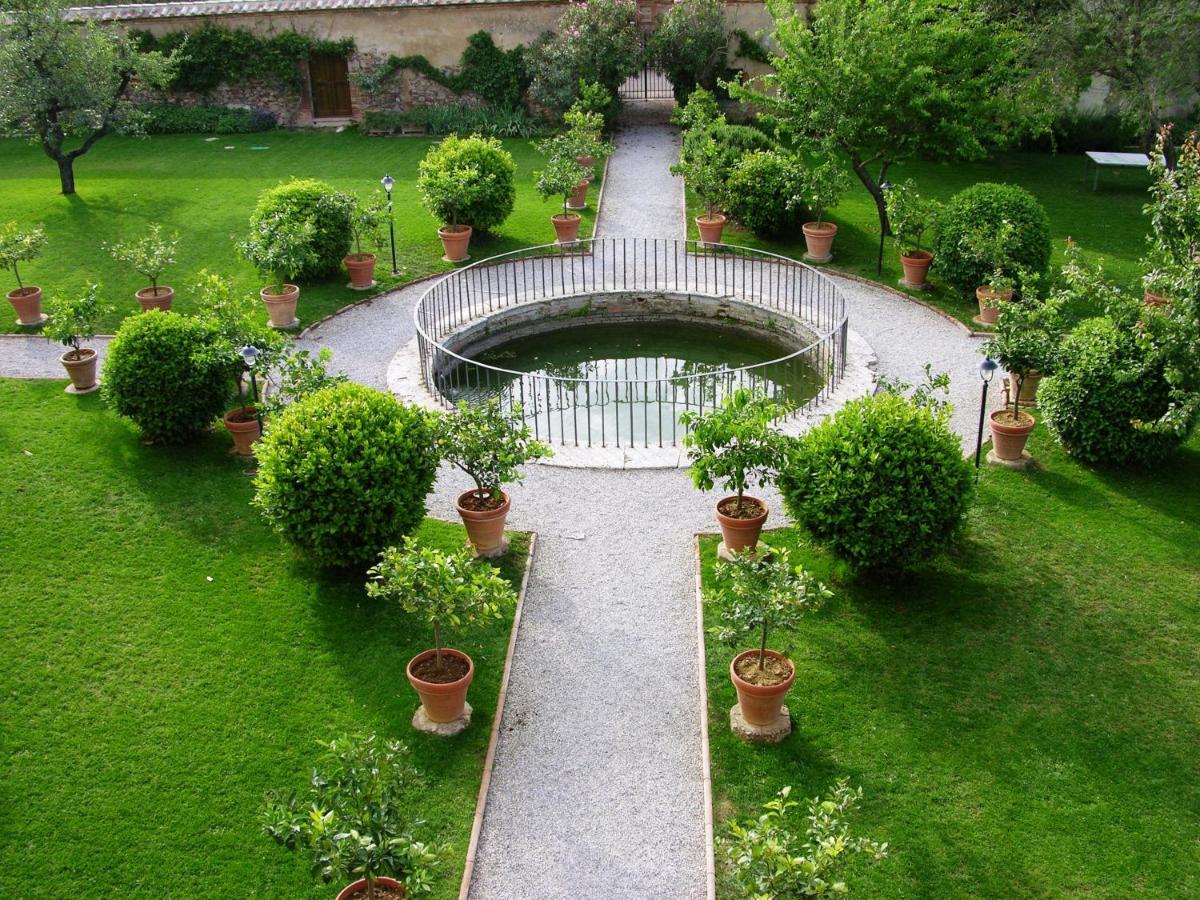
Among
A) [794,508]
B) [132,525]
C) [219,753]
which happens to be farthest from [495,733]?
[132,525]

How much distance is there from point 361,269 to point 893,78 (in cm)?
841

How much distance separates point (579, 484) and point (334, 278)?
7.75 meters

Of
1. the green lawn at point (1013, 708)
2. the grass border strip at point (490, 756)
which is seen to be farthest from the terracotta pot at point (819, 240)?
the grass border strip at point (490, 756)

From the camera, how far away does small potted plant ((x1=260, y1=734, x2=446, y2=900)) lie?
6.25 metres

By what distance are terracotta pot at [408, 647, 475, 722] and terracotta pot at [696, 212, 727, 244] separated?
38.5 feet

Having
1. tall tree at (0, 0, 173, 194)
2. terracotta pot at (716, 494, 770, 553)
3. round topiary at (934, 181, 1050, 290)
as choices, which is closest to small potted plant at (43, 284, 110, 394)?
terracotta pot at (716, 494, 770, 553)

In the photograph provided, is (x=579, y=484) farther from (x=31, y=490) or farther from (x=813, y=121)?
(x=813, y=121)

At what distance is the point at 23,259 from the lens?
647 inches

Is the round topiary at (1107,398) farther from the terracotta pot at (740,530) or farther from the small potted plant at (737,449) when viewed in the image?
the terracotta pot at (740,530)

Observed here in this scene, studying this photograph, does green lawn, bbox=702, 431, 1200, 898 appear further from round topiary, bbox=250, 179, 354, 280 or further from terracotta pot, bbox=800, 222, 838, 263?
round topiary, bbox=250, 179, 354, 280

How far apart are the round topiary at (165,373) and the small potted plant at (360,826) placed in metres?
6.88

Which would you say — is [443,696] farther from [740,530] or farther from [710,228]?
[710,228]

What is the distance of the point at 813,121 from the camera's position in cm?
1759

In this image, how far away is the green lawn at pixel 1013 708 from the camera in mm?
7656
